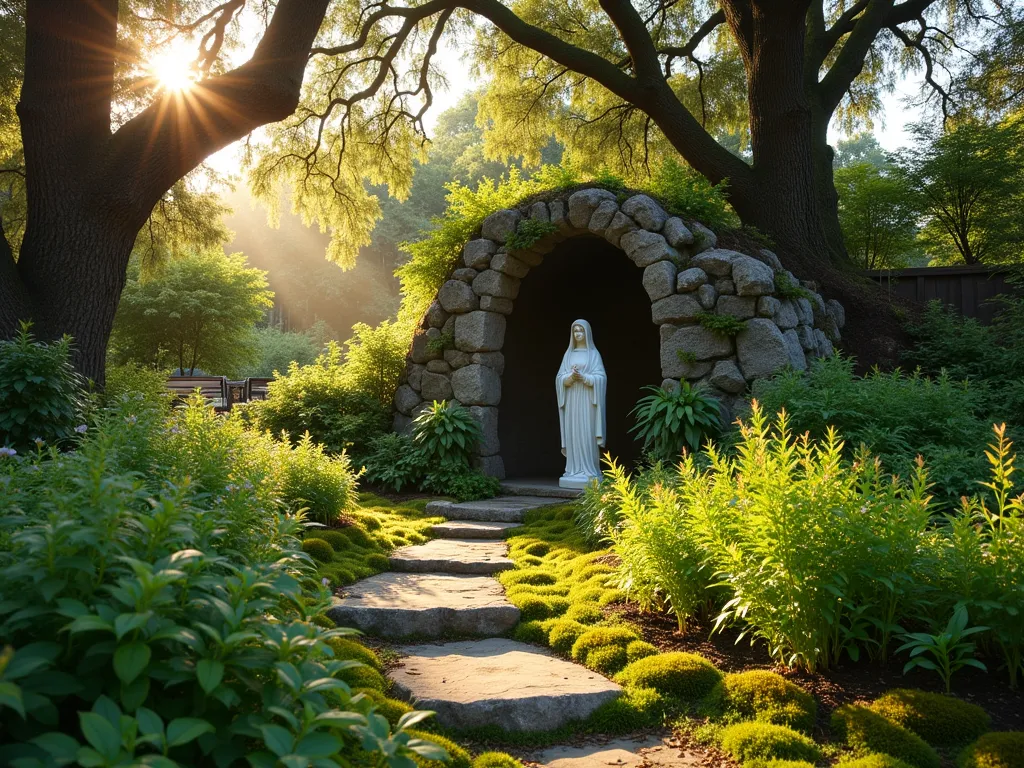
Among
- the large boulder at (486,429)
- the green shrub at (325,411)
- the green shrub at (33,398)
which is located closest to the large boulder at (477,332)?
the large boulder at (486,429)

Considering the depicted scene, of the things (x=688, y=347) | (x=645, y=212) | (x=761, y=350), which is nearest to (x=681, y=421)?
(x=688, y=347)

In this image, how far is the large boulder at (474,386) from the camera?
835 centimetres

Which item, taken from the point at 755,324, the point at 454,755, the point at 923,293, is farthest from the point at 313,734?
the point at 923,293

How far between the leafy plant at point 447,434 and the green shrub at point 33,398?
144 inches

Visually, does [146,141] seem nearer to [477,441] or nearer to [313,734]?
[477,441]

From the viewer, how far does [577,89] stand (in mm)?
12891

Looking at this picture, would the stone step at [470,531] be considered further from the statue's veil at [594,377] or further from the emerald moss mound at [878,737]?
the emerald moss mound at [878,737]

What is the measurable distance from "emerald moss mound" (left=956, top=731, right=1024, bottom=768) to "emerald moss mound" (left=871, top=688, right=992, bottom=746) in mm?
107

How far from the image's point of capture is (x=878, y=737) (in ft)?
8.35

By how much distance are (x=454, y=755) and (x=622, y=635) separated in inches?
51.0

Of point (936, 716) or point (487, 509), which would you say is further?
point (487, 509)

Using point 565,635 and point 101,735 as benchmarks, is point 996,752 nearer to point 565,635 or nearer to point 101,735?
point 565,635

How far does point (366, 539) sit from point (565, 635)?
2307 millimetres

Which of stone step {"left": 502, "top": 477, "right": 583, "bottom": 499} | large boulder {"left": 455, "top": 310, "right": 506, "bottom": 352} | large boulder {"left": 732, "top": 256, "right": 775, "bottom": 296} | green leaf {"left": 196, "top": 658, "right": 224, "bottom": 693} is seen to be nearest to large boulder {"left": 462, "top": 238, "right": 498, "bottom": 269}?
large boulder {"left": 455, "top": 310, "right": 506, "bottom": 352}
